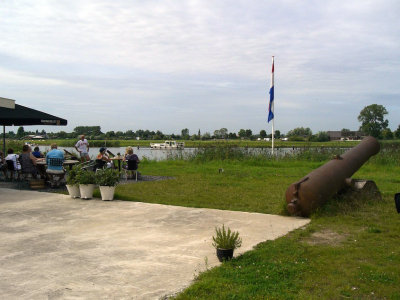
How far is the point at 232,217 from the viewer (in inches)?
290

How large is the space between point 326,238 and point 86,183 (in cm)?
568

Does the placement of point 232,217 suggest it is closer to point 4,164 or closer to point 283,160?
point 4,164

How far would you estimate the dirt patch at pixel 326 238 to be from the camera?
5.53m

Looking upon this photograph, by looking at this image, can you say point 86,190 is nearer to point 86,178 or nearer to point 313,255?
point 86,178

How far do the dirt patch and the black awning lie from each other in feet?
34.0

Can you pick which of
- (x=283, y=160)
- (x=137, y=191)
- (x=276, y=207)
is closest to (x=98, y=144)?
(x=283, y=160)

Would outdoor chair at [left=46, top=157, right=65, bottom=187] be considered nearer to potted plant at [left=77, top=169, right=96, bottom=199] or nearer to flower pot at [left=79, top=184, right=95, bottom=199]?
potted plant at [left=77, top=169, right=96, bottom=199]

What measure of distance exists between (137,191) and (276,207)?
13.2 ft

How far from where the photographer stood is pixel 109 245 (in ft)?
18.3

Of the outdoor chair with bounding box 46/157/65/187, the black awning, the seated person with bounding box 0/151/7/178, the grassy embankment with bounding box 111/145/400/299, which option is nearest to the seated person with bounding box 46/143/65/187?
the outdoor chair with bounding box 46/157/65/187

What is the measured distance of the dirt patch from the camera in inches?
218

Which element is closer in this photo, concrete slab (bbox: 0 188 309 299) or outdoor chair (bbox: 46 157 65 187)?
concrete slab (bbox: 0 188 309 299)

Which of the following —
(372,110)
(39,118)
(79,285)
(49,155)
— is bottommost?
(79,285)

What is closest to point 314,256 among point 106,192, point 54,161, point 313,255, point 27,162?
point 313,255
